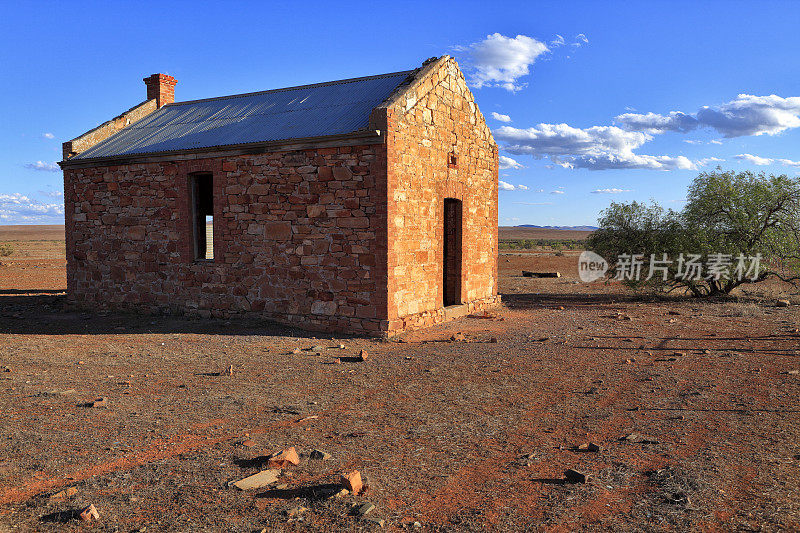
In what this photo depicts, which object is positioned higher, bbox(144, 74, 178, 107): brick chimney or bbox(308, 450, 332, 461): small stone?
bbox(144, 74, 178, 107): brick chimney

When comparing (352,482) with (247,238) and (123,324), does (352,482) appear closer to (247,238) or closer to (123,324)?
(247,238)

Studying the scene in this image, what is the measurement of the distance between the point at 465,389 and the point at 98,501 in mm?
4612

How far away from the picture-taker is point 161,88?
1805 centimetres

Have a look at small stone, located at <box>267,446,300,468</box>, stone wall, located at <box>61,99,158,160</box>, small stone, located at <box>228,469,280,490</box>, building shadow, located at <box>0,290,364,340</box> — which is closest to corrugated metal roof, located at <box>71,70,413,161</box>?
stone wall, located at <box>61,99,158,160</box>

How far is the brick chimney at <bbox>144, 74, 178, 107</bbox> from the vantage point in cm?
1791

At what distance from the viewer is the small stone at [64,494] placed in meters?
4.14

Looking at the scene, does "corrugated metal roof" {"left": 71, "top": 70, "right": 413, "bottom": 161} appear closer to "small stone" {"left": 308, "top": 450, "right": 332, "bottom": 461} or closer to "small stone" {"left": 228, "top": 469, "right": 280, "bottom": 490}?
"small stone" {"left": 308, "top": 450, "right": 332, "bottom": 461}

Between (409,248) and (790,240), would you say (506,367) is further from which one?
(790,240)

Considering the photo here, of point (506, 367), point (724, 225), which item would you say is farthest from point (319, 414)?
point (724, 225)

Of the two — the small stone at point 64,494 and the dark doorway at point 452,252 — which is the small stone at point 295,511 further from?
the dark doorway at point 452,252

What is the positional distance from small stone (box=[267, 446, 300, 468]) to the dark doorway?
9676 millimetres

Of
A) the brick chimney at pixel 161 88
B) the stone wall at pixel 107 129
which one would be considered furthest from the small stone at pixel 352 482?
the brick chimney at pixel 161 88

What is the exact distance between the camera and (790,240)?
1666 centimetres

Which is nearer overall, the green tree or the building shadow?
the building shadow
